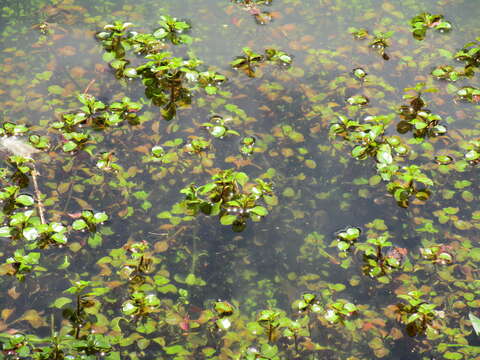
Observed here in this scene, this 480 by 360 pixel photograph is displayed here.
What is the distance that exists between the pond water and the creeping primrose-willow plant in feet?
0.05

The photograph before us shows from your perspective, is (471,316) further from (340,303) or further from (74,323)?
(74,323)

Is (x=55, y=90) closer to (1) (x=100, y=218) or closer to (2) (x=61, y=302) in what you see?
(1) (x=100, y=218)

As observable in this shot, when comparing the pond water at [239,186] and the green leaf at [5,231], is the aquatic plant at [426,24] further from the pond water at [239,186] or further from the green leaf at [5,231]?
the green leaf at [5,231]

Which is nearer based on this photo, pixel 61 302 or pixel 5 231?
pixel 61 302

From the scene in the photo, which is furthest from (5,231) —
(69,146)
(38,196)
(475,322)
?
(475,322)

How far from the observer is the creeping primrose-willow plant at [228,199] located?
11.6 ft

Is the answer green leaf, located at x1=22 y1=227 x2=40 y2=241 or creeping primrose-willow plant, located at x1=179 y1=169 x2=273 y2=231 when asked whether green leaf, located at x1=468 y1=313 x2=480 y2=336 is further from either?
green leaf, located at x1=22 y1=227 x2=40 y2=241

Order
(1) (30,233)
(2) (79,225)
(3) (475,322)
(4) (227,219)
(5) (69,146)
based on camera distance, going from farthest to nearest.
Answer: (5) (69,146), (4) (227,219), (2) (79,225), (1) (30,233), (3) (475,322)

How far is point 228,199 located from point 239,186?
0.17 meters

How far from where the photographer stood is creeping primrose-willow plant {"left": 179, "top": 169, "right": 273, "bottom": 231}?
11.6 ft

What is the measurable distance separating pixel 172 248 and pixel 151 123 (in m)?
1.29

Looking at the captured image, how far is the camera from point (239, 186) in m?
3.72

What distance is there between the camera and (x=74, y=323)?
302 centimetres

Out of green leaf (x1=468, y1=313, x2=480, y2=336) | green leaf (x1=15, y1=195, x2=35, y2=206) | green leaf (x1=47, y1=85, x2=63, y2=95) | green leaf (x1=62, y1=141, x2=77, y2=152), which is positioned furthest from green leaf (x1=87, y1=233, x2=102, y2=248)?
green leaf (x1=468, y1=313, x2=480, y2=336)
